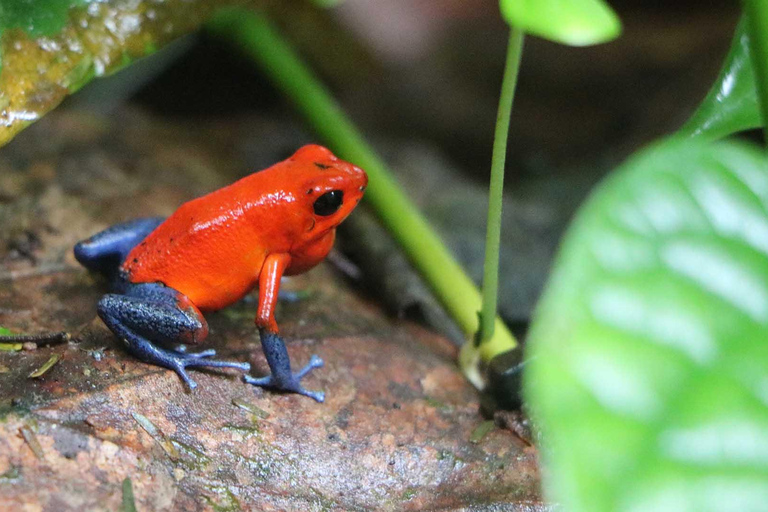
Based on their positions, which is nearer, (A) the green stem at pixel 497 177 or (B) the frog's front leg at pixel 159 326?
(A) the green stem at pixel 497 177

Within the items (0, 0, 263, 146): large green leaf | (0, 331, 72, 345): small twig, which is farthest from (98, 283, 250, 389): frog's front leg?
(0, 0, 263, 146): large green leaf

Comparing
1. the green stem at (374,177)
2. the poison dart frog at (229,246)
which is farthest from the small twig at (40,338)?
the green stem at (374,177)

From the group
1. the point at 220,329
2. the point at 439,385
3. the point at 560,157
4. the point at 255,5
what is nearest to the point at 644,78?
the point at 560,157

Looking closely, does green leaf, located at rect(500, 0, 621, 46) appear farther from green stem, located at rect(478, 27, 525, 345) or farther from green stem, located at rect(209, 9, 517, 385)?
green stem, located at rect(209, 9, 517, 385)

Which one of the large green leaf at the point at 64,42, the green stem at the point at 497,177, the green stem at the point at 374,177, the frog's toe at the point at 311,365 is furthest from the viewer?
the green stem at the point at 374,177

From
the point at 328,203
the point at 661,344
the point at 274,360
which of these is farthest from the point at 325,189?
the point at 661,344

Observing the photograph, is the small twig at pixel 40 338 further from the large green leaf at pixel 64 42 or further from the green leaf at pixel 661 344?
the green leaf at pixel 661 344

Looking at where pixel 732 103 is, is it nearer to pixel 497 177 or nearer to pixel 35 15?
pixel 497 177

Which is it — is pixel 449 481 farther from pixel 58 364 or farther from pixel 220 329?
pixel 58 364
